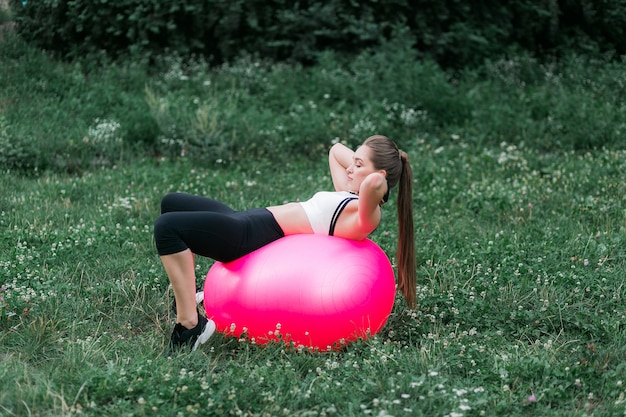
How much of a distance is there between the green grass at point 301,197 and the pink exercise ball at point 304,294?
0.12 meters

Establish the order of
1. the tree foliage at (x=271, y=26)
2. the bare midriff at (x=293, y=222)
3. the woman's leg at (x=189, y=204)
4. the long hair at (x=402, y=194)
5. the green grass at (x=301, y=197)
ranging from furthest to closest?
the tree foliage at (x=271, y=26) → the woman's leg at (x=189, y=204) → the bare midriff at (x=293, y=222) → the long hair at (x=402, y=194) → the green grass at (x=301, y=197)

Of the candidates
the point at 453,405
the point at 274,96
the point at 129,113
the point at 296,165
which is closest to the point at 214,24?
the point at 274,96

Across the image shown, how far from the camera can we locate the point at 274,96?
10312 millimetres

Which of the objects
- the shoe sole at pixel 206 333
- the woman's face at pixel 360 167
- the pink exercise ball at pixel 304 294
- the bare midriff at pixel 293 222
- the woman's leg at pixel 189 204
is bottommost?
the shoe sole at pixel 206 333

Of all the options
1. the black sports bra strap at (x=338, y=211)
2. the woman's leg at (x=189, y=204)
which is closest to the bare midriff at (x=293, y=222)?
the black sports bra strap at (x=338, y=211)

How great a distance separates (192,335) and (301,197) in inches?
127

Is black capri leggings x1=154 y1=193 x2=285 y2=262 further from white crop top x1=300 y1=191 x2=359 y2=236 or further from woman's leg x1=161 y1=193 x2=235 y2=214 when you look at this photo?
white crop top x1=300 y1=191 x2=359 y2=236

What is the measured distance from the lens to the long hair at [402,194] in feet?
16.1

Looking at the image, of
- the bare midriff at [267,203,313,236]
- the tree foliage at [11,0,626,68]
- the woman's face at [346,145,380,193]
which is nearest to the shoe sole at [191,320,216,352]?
the bare midriff at [267,203,313,236]

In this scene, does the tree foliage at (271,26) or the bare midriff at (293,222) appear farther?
the tree foliage at (271,26)

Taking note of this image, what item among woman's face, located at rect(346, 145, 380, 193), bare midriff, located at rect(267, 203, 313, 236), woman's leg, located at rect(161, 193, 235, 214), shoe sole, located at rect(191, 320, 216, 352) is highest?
woman's face, located at rect(346, 145, 380, 193)

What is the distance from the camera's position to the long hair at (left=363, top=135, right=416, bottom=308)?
4.91 metres

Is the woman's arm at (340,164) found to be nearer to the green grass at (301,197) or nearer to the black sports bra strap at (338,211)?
the black sports bra strap at (338,211)

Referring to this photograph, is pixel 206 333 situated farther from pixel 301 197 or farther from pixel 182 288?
pixel 301 197
